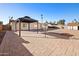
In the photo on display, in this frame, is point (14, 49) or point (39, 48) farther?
point (39, 48)

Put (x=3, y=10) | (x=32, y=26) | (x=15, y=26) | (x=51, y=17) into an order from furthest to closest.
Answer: (x=32, y=26), (x=15, y=26), (x=51, y=17), (x=3, y=10)

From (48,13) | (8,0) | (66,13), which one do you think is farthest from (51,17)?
(8,0)

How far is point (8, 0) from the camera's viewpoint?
4656 mm

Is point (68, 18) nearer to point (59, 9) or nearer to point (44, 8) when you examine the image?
point (59, 9)

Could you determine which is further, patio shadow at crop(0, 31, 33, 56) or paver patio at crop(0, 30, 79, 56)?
paver patio at crop(0, 30, 79, 56)

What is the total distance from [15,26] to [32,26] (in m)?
2.22

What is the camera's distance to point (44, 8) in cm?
1050

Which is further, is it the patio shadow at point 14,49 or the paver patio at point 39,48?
the paver patio at point 39,48

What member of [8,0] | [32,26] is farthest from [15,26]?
[8,0]

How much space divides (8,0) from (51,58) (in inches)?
81.6

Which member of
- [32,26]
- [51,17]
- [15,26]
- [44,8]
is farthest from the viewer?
[32,26]

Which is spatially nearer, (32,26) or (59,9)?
(59,9)

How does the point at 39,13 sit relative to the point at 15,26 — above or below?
above

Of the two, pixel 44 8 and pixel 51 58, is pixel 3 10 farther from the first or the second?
pixel 51 58
